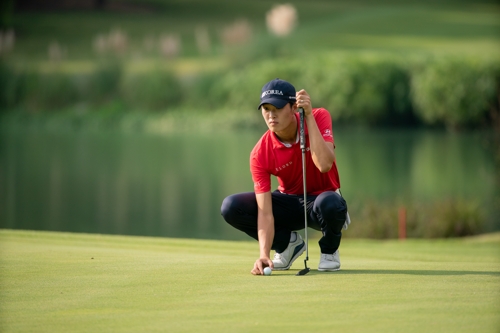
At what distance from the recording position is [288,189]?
17.3ft

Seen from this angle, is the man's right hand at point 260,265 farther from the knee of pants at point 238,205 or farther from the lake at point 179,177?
the lake at point 179,177

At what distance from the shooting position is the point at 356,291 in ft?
13.5

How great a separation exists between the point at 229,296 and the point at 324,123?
1.37m

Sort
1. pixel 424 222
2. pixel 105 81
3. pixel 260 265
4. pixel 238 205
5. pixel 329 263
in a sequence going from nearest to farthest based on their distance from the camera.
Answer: pixel 260 265 < pixel 329 263 < pixel 238 205 < pixel 424 222 < pixel 105 81

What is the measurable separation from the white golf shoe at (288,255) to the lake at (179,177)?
8.92 meters

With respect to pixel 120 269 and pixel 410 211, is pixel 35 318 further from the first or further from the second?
pixel 410 211

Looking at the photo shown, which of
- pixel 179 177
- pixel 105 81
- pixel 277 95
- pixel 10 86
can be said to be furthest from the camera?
pixel 10 86

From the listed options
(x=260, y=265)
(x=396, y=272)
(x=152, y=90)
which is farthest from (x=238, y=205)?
(x=152, y=90)

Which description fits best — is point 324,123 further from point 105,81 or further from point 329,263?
point 105,81

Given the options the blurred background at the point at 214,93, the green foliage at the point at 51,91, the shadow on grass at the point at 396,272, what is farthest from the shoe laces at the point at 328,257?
the green foliage at the point at 51,91

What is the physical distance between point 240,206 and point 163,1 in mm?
51719

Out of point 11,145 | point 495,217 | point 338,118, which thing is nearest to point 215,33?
point 338,118

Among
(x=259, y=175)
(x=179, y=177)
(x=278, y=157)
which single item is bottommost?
(x=179, y=177)

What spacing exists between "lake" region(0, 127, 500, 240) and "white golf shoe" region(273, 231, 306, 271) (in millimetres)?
8921
